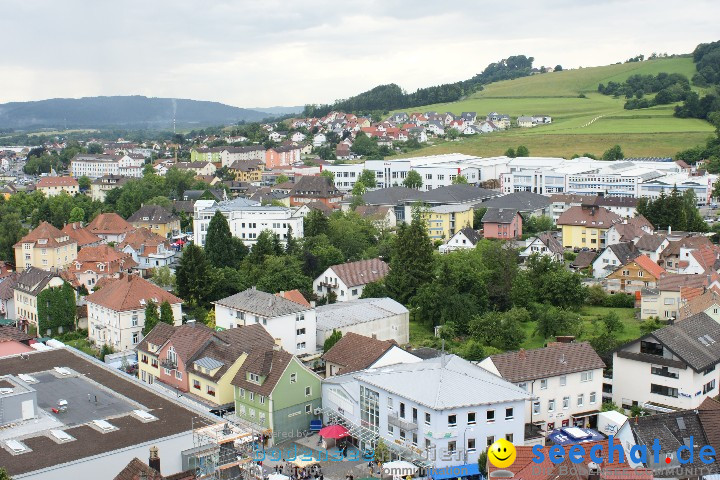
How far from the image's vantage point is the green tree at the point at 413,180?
6425cm

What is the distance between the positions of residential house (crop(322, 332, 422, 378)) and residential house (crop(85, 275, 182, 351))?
8253 millimetres

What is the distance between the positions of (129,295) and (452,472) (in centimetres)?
1533

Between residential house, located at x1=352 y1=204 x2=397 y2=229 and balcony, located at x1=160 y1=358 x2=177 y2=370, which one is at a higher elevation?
residential house, located at x1=352 y1=204 x2=397 y2=229

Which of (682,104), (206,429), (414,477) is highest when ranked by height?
(682,104)

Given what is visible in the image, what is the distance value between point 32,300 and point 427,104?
97160 millimetres

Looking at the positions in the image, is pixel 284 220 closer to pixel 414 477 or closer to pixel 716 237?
pixel 716 237

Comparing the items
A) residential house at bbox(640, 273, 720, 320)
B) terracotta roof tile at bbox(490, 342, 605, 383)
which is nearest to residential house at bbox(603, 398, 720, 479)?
terracotta roof tile at bbox(490, 342, 605, 383)

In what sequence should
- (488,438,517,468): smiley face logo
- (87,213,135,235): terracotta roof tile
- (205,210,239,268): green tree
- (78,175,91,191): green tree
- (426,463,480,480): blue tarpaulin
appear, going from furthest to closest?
(78,175,91,191): green tree
(87,213,135,235): terracotta roof tile
(205,210,239,268): green tree
(426,463,480,480): blue tarpaulin
(488,438,517,468): smiley face logo

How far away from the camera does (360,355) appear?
2350 cm

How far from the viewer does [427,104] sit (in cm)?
12550

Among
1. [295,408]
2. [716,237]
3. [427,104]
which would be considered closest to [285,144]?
[427,104]

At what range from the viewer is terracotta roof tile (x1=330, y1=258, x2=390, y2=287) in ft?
116

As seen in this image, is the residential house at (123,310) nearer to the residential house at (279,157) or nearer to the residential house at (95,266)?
the residential house at (95,266)

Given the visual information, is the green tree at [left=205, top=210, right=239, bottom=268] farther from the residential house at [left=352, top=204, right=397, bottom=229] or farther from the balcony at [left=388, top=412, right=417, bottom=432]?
the balcony at [left=388, top=412, right=417, bottom=432]
